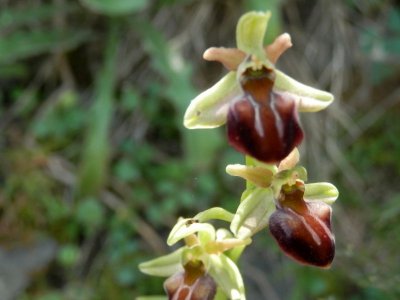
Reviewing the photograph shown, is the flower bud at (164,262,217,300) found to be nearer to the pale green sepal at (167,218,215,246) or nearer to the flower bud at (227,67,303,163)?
the pale green sepal at (167,218,215,246)

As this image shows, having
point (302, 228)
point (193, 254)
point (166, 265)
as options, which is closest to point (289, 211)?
point (302, 228)

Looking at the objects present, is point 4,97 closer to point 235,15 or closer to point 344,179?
point 235,15

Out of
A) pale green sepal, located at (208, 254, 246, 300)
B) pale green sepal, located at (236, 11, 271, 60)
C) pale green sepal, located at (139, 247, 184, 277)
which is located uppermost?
pale green sepal, located at (236, 11, 271, 60)

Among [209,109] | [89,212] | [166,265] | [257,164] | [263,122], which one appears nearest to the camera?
[263,122]

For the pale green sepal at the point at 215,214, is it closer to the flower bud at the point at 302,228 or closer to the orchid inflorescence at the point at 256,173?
the orchid inflorescence at the point at 256,173

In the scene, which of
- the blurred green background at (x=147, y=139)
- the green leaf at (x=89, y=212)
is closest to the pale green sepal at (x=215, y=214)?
the blurred green background at (x=147, y=139)

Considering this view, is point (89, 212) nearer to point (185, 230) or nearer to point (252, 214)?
point (185, 230)

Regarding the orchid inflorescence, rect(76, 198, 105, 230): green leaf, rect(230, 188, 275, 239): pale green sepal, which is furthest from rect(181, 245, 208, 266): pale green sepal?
rect(76, 198, 105, 230): green leaf
